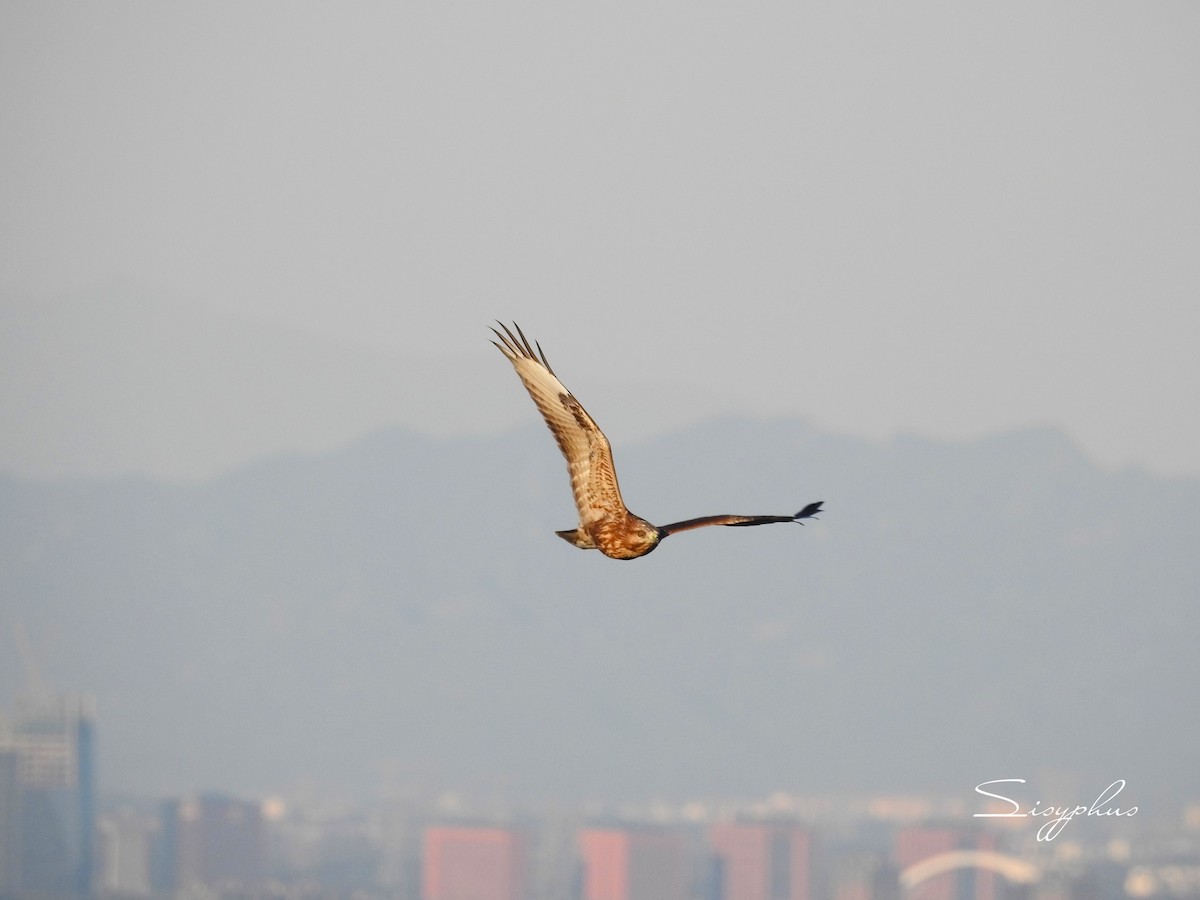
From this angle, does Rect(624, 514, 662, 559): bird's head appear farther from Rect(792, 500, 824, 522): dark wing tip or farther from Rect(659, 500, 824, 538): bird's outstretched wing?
Rect(792, 500, 824, 522): dark wing tip

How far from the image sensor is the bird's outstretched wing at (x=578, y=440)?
24672mm

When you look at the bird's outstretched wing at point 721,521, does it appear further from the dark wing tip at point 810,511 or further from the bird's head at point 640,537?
the dark wing tip at point 810,511

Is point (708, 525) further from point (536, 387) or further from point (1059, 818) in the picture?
point (1059, 818)

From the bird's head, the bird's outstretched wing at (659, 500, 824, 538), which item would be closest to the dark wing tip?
the bird's outstretched wing at (659, 500, 824, 538)

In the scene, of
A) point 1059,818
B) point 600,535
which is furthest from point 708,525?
point 1059,818

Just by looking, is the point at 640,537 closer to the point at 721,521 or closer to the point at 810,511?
the point at 721,521

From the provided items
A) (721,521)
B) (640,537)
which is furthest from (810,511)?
(640,537)

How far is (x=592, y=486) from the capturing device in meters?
24.8

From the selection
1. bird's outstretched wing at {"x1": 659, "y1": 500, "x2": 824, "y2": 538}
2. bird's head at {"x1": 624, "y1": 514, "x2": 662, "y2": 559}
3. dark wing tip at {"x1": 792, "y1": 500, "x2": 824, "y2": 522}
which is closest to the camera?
bird's outstretched wing at {"x1": 659, "y1": 500, "x2": 824, "y2": 538}

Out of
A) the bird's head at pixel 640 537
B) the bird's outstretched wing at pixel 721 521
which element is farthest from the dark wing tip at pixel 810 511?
the bird's head at pixel 640 537

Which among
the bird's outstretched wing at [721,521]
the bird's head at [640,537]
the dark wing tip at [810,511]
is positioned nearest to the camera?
the bird's outstretched wing at [721,521]

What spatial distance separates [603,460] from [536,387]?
3.85 feet

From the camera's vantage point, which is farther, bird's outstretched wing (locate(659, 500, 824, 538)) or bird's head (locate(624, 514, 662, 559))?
bird's head (locate(624, 514, 662, 559))

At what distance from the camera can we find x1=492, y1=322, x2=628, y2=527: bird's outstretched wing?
24.7 metres
